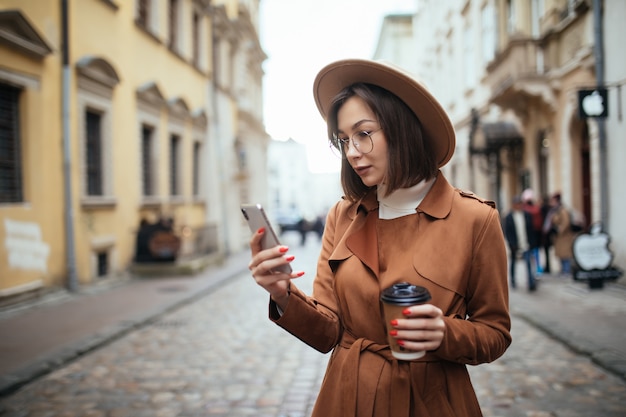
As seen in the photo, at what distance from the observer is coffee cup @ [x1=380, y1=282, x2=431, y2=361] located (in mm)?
1356

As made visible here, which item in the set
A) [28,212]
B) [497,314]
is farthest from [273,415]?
[28,212]

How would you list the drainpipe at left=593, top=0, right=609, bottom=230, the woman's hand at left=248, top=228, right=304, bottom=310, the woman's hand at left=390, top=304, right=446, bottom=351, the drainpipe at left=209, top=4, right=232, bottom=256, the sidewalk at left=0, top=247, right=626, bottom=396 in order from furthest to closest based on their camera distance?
the drainpipe at left=209, top=4, right=232, bottom=256
the drainpipe at left=593, top=0, right=609, bottom=230
the sidewalk at left=0, top=247, right=626, bottom=396
the woman's hand at left=248, top=228, right=304, bottom=310
the woman's hand at left=390, top=304, right=446, bottom=351

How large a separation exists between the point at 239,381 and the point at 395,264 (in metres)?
3.89

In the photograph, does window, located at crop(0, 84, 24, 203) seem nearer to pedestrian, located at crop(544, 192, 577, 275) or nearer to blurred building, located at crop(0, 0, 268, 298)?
blurred building, located at crop(0, 0, 268, 298)

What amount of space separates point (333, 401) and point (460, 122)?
23.6 metres

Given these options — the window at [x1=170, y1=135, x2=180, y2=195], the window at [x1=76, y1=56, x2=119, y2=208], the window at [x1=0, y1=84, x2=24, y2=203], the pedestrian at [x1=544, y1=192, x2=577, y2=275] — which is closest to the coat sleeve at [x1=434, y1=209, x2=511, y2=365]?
the window at [x1=0, y1=84, x2=24, y2=203]

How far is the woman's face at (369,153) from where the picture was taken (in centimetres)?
173

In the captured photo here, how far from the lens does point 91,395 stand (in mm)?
4770

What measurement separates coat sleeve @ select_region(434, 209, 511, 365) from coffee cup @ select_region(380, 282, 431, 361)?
0.77 ft

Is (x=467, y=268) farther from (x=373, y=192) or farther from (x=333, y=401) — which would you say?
(x=333, y=401)

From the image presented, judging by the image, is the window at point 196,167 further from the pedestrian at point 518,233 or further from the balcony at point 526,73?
the pedestrian at point 518,233

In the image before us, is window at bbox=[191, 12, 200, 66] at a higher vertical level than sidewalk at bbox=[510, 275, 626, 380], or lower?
higher

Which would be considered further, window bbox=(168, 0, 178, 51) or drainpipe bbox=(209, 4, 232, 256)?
drainpipe bbox=(209, 4, 232, 256)

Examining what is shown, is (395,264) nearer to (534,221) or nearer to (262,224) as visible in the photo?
(262,224)
